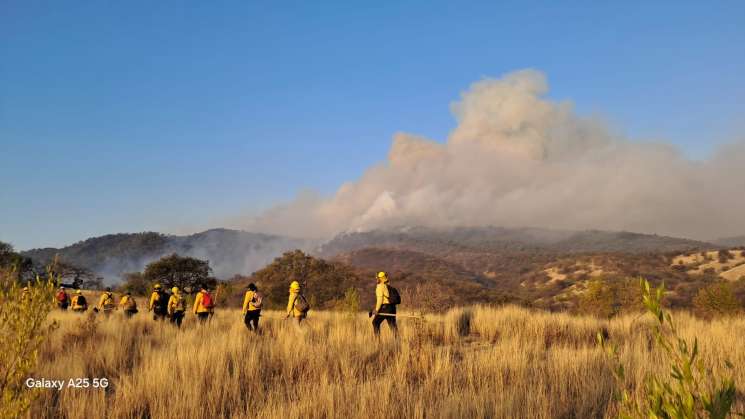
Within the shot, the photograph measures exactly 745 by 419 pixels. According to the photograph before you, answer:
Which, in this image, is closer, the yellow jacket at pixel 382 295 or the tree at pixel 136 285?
the yellow jacket at pixel 382 295

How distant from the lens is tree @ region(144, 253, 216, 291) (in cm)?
5472

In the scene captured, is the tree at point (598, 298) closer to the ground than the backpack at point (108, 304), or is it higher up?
closer to the ground

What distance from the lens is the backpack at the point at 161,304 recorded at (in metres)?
15.5

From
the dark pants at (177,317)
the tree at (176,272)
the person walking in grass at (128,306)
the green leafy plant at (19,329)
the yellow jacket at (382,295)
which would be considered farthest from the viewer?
the tree at (176,272)

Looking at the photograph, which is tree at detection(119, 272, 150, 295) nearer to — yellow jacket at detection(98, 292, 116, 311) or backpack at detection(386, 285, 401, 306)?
yellow jacket at detection(98, 292, 116, 311)

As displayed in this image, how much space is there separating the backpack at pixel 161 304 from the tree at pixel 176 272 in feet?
132

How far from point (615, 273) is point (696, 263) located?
14.6 metres

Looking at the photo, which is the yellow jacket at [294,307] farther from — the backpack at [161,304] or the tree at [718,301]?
the tree at [718,301]

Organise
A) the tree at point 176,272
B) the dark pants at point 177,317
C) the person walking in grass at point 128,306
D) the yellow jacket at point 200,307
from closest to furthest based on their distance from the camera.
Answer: the yellow jacket at point 200,307, the dark pants at point 177,317, the person walking in grass at point 128,306, the tree at point 176,272

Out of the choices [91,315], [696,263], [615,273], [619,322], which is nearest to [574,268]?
[615,273]

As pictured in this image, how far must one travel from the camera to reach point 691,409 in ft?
5.85

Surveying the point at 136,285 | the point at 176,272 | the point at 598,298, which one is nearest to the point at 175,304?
the point at 598,298

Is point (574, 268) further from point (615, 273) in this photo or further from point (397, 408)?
point (397, 408)

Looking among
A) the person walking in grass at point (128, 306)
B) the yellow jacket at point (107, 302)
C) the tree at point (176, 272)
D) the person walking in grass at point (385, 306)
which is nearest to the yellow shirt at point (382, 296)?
the person walking in grass at point (385, 306)
